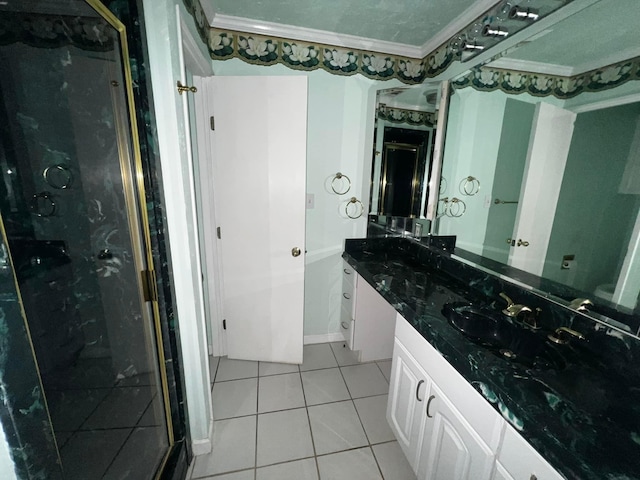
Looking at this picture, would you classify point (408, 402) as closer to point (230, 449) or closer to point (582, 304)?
point (582, 304)

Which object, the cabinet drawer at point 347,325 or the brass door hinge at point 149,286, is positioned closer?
the brass door hinge at point 149,286

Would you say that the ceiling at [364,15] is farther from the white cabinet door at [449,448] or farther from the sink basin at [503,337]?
the white cabinet door at [449,448]

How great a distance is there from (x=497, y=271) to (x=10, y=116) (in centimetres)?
213

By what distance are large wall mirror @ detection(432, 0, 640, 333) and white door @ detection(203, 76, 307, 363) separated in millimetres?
1170

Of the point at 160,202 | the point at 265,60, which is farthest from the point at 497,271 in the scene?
the point at 265,60

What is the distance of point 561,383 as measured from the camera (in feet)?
2.53

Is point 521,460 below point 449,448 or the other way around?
the other way around

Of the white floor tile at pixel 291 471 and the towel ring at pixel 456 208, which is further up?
the towel ring at pixel 456 208

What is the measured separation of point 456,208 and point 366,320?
106cm

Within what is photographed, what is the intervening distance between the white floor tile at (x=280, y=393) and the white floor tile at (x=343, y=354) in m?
0.38

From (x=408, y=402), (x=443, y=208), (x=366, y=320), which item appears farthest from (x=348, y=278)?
(x=408, y=402)

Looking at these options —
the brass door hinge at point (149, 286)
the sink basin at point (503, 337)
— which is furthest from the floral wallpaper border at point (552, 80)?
the brass door hinge at point (149, 286)

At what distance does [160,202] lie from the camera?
105 cm

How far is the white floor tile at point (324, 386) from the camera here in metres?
1.73
